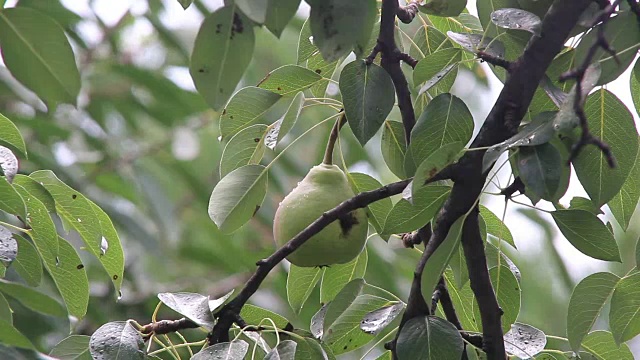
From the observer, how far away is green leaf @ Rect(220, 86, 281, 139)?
94 cm

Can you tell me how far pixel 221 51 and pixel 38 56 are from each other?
0.13 meters

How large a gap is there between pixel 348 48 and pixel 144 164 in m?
1.69

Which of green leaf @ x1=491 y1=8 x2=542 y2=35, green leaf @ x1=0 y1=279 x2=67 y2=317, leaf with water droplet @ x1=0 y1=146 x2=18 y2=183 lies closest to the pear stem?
green leaf @ x1=491 y1=8 x2=542 y2=35

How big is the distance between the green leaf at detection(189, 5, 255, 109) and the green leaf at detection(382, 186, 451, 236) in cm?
23

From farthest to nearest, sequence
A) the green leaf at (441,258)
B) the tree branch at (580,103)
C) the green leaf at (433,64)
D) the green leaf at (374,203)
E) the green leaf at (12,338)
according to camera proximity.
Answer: the green leaf at (374,203) → the green leaf at (433,64) → the green leaf at (441,258) → the green leaf at (12,338) → the tree branch at (580,103)

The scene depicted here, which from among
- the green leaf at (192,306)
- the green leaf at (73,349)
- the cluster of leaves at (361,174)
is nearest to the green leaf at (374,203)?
the cluster of leaves at (361,174)

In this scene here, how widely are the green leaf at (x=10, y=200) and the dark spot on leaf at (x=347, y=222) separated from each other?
1.00ft

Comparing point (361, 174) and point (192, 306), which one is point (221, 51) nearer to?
point (192, 306)

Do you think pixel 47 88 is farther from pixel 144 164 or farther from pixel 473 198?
pixel 144 164

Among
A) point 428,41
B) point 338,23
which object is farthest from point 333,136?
point 338,23

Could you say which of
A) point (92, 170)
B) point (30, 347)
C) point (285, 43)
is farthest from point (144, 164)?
point (30, 347)

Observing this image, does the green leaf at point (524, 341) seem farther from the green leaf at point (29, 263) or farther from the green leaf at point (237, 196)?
the green leaf at point (29, 263)

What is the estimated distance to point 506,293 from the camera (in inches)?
36.5

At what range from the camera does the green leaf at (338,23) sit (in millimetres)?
626
